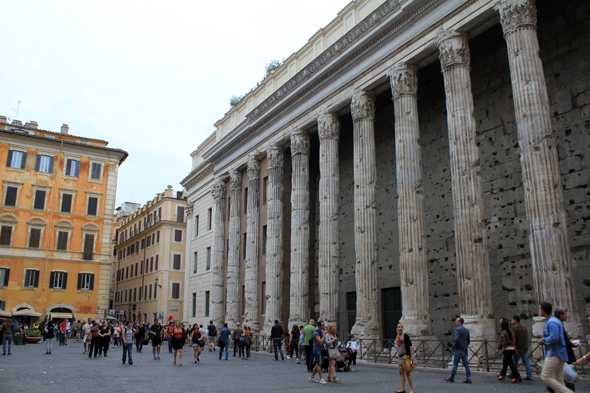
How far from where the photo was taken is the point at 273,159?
1024 inches

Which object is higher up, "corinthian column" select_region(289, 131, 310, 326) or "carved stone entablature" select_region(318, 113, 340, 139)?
"carved stone entablature" select_region(318, 113, 340, 139)

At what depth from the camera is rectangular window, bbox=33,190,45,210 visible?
129ft

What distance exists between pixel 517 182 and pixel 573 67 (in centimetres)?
410

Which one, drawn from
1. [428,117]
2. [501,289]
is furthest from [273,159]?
[501,289]

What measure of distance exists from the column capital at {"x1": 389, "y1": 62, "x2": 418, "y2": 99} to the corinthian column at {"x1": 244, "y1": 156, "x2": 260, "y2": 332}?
11.7 m

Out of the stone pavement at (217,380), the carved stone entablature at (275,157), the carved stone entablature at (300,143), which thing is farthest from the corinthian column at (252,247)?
the stone pavement at (217,380)

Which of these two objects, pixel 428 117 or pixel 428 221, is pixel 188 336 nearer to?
pixel 428 221

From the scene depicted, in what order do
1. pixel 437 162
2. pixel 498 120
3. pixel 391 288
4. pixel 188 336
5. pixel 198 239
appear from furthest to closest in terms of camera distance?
pixel 198 239 → pixel 188 336 → pixel 391 288 → pixel 437 162 → pixel 498 120

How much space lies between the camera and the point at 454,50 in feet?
52.6

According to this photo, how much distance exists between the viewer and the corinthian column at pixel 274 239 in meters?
24.4

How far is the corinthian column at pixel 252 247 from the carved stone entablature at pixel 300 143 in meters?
4.46

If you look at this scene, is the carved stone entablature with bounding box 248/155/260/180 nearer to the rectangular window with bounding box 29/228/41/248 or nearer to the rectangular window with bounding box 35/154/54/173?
the rectangular window with bounding box 29/228/41/248

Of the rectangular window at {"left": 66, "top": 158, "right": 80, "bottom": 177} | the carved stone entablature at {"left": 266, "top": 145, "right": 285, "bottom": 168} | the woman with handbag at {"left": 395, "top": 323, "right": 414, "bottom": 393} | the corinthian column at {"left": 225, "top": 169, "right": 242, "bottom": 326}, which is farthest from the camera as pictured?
the rectangular window at {"left": 66, "top": 158, "right": 80, "bottom": 177}

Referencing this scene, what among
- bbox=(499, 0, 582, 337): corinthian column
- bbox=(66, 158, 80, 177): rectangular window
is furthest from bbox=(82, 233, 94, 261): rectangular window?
bbox=(499, 0, 582, 337): corinthian column
